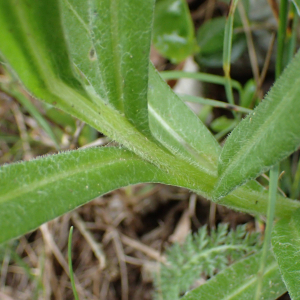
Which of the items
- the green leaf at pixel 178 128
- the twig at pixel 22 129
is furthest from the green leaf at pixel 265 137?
the twig at pixel 22 129

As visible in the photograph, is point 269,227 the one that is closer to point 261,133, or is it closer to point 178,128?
point 261,133

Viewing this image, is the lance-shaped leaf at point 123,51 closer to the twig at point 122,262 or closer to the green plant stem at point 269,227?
the green plant stem at point 269,227

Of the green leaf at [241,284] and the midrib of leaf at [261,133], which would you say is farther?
the green leaf at [241,284]

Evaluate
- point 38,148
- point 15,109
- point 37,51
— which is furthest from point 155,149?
point 15,109

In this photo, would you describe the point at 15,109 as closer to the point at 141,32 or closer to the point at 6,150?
the point at 6,150

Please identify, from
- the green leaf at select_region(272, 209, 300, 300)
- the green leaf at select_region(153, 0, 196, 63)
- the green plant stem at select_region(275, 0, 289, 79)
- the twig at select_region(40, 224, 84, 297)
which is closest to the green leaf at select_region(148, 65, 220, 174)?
the green leaf at select_region(272, 209, 300, 300)
